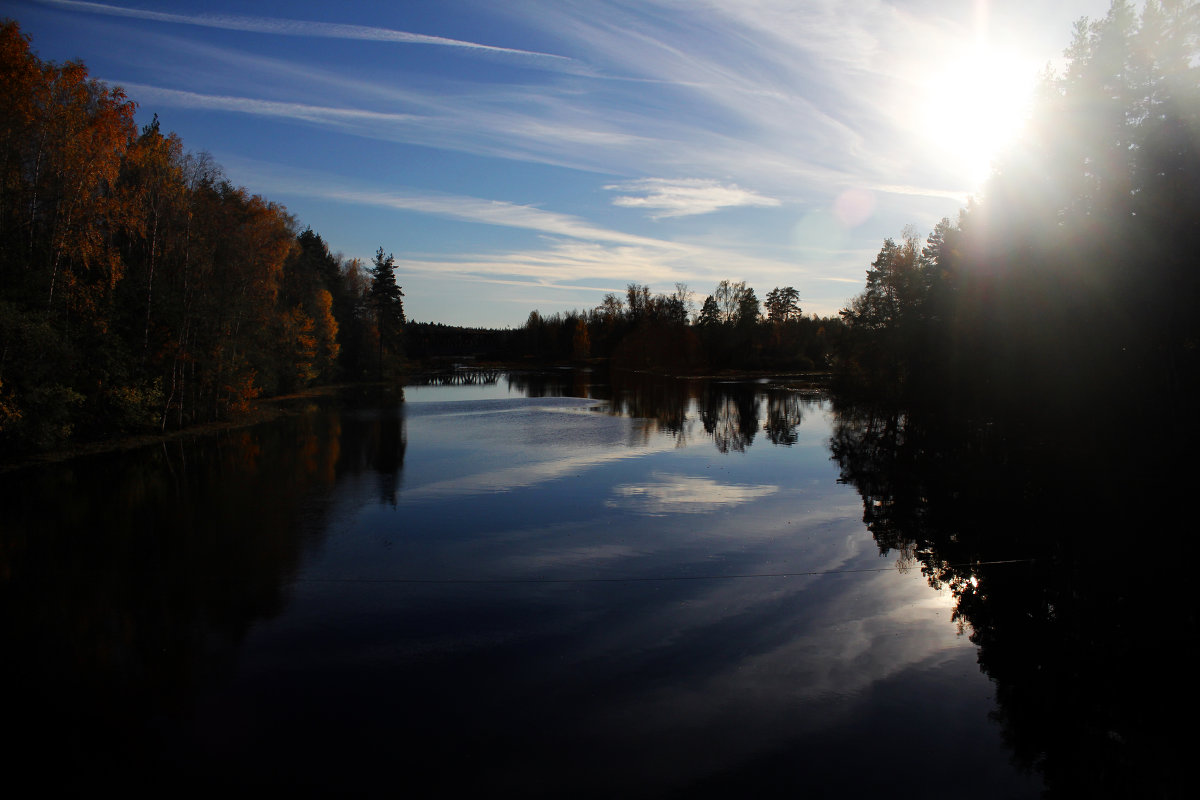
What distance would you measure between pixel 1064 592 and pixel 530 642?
8857 mm

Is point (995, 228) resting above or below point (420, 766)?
above

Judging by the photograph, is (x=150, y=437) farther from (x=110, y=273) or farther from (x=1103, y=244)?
(x=1103, y=244)

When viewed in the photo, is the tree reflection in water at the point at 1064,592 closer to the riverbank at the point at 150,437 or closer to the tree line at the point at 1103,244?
the tree line at the point at 1103,244

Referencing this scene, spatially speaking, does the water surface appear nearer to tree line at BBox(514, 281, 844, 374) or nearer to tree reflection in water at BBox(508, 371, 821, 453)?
tree reflection in water at BBox(508, 371, 821, 453)

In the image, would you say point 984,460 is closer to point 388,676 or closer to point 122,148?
point 388,676

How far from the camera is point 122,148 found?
68.3 ft

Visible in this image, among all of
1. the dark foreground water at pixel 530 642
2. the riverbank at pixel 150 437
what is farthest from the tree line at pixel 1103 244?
the riverbank at pixel 150 437

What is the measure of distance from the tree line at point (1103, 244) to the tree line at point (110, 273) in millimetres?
31076

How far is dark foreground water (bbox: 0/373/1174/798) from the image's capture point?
6.22m

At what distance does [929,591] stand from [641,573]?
481cm

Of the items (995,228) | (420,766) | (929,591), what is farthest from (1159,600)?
(995,228)

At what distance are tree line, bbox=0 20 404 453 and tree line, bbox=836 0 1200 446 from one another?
3108cm

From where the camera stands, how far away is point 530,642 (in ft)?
28.4

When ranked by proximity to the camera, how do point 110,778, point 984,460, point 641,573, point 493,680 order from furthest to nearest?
point 984,460
point 641,573
point 493,680
point 110,778
